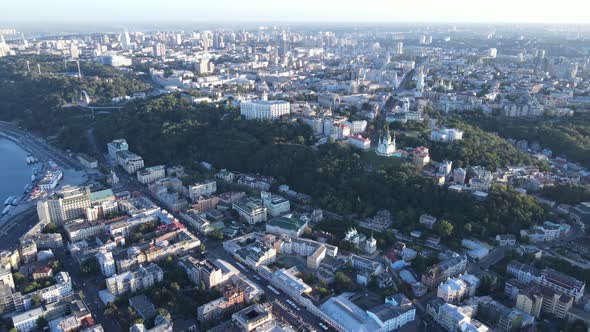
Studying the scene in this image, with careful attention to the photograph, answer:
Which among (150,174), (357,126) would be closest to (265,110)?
(357,126)

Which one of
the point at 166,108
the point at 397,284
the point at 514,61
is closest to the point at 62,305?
the point at 397,284

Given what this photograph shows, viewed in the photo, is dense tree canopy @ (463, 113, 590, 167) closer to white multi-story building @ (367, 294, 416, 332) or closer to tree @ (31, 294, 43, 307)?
white multi-story building @ (367, 294, 416, 332)

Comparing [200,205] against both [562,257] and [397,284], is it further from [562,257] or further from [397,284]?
[562,257]

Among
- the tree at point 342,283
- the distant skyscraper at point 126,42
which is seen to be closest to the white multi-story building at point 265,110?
the tree at point 342,283

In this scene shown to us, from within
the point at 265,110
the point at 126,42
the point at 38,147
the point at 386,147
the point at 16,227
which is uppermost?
the point at 265,110

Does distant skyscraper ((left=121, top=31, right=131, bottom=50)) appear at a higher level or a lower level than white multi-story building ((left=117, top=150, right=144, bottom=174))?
higher

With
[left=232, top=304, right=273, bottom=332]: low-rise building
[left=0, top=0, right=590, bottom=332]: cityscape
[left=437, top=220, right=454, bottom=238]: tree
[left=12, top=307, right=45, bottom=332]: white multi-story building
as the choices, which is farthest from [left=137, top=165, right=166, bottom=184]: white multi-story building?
[left=437, top=220, right=454, bottom=238]: tree

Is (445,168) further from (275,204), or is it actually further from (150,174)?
(150,174)
